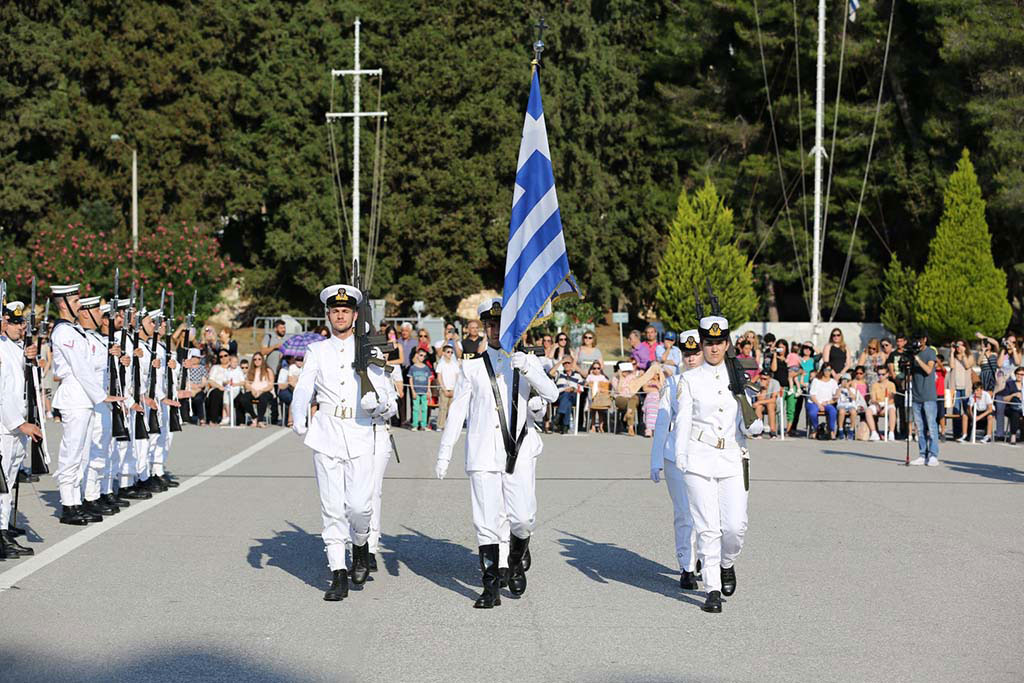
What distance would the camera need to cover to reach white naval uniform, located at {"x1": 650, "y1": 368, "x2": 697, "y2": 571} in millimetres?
9484

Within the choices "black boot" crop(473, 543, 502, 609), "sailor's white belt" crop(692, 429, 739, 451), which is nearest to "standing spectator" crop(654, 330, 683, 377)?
"sailor's white belt" crop(692, 429, 739, 451)

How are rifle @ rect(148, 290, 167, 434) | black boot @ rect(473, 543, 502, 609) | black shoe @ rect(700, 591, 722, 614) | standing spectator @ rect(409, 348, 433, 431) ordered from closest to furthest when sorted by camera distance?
black shoe @ rect(700, 591, 722, 614)
black boot @ rect(473, 543, 502, 609)
rifle @ rect(148, 290, 167, 434)
standing spectator @ rect(409, 348, 433, 431)

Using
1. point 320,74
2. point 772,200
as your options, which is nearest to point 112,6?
point 320,74

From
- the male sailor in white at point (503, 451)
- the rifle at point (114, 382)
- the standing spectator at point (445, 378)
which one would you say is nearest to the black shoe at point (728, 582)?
the male sailor in white at point (503, 451)

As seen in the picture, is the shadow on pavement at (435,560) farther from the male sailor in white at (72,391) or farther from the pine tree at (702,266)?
the pine tree at (702,266)

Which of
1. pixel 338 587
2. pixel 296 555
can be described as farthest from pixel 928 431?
pixel 338 587

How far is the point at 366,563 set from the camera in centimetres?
948

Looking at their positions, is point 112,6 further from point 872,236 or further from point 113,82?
point 872,236

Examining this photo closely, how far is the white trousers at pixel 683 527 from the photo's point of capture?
9.49 meters

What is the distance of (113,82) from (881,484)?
47.3 meters

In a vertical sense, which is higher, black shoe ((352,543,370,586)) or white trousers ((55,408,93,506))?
white trousers ((55,408,93,506))

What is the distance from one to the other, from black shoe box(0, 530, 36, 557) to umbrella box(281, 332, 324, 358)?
18.3 metres

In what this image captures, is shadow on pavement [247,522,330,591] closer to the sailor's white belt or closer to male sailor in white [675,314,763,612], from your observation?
male sailor in white [675,314,763,612]

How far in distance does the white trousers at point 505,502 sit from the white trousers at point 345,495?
2.30ft
